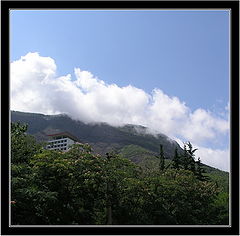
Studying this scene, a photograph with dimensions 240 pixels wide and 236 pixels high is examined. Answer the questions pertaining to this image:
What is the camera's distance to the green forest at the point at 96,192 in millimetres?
3783

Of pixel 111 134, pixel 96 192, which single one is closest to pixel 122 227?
pixel 96 192

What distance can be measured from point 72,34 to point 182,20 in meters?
1.01

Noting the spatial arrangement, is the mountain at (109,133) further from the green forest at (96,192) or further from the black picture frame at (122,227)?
the black picture frame at (122,227)

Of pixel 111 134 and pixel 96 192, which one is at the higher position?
pixel 111 134

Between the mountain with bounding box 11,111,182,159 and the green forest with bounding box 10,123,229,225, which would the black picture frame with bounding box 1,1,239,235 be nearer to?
the green forest with bounding box 10,123,229,225

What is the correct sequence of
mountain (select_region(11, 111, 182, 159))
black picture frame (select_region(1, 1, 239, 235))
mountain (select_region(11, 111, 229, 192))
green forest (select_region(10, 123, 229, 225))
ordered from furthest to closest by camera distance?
1. mountain (select_region(11, 111, 182, 159))
2. mountain (select_region(11, 111, 229, 192))
3. green forest (select_region(10, 123, 229, 225))
4. black picture frame (select_region(1, 1, 239, 235))

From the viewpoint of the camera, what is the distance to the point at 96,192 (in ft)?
14.1

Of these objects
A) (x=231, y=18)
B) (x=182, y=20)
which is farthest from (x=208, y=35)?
(x=231, y=18)

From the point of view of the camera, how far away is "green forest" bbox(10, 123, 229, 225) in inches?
149

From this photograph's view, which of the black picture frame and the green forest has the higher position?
the black picture frame

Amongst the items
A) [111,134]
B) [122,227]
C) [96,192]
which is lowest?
[96,192]

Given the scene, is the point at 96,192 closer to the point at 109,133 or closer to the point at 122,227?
the point at 122,227

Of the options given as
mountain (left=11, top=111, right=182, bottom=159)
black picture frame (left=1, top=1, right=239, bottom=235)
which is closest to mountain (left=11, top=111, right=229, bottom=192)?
mountain (left=11, top=111, right=182, bottom=159)

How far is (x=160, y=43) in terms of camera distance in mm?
3660
